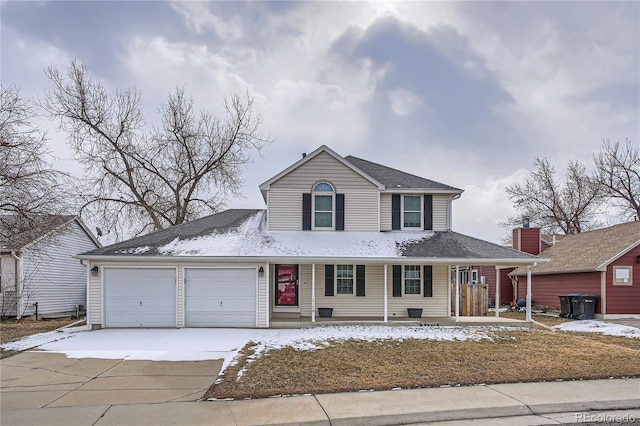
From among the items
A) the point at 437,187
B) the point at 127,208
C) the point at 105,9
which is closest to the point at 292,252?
the point at 437,187

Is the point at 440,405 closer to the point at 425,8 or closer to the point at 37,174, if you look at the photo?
the point at 425,8

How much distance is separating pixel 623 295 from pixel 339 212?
41.5 ft

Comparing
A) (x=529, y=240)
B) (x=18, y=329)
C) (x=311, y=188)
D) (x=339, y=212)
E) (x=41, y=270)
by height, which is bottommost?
(x=18, y=329)

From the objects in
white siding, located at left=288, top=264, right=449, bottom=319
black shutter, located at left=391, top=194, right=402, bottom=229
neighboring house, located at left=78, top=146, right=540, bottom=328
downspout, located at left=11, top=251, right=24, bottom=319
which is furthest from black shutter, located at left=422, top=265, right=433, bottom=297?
downspout, located at left=11, top=251, right=24, bottom=319

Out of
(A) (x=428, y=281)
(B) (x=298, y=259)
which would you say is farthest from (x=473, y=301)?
(B) (x=298, y=259)

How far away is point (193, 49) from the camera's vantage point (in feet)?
52.3

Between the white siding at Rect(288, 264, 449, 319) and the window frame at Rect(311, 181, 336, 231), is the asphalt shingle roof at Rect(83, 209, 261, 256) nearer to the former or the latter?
the window frame at Rect(311, 181, 336, 231)

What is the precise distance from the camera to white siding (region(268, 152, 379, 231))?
1728 centimetres

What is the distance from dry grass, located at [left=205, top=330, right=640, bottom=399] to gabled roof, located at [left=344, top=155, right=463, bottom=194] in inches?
264

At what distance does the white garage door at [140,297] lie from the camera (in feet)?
49.6

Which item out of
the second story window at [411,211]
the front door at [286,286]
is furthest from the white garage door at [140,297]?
the second story window at [411,211]

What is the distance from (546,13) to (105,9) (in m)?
13.0

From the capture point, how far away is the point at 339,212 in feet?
56.9

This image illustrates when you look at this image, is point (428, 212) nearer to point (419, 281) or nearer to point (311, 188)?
point (419, 281)
